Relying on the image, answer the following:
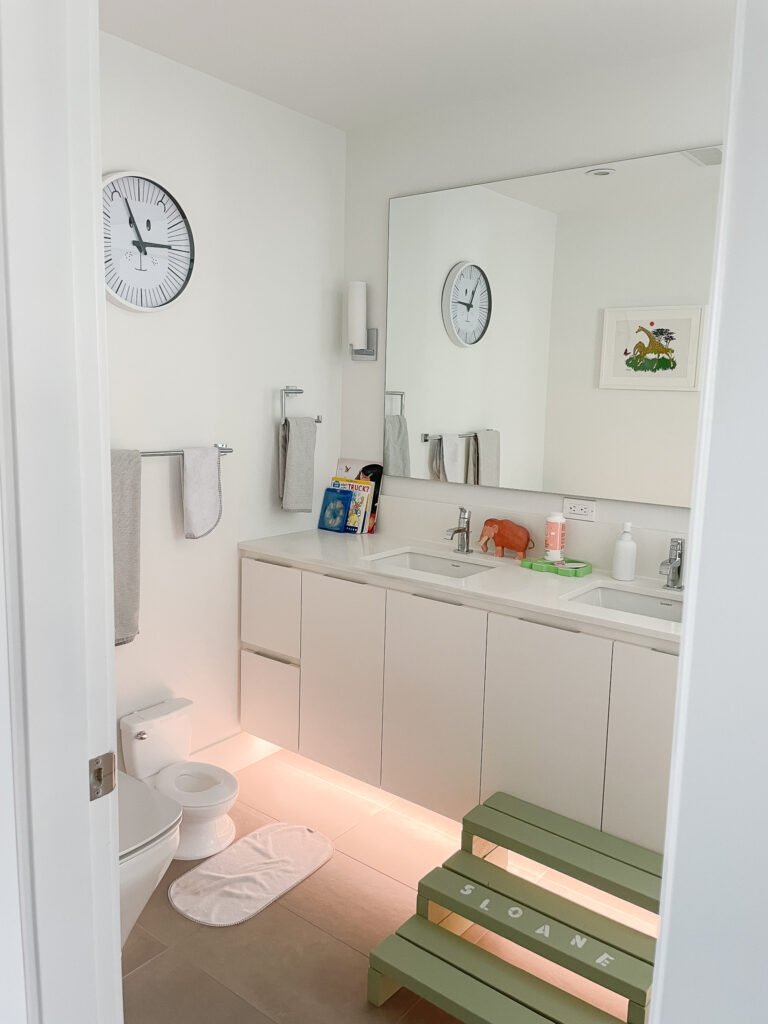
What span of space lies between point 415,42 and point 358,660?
190 centimetres

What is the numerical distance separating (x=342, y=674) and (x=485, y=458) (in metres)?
0.91

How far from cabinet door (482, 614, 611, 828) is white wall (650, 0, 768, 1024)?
1.59 meters

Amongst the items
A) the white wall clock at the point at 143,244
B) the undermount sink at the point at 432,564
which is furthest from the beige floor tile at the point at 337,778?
the white wall clock at the point at 143,244

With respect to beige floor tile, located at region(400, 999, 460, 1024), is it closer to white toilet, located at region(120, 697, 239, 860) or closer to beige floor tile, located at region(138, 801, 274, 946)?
beige floor tile, located at region(138, 801, 274, 946)

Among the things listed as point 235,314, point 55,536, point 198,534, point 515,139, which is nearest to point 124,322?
point 235,314

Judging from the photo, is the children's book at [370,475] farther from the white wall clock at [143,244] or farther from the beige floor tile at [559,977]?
the beige floor tile at [559,977]

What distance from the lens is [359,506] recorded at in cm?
322

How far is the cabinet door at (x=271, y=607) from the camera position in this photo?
2.89m

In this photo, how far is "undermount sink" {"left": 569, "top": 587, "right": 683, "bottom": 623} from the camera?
243 cm

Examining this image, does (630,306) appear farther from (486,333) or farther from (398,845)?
(398,845)

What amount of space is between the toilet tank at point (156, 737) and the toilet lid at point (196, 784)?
42 millimetres

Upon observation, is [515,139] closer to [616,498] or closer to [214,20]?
[214,20]

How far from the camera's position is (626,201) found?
2520 millimetres

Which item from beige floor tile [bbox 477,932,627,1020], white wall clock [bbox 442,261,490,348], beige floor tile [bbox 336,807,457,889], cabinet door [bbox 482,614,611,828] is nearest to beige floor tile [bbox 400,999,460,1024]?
beige floor tile [bbox 477,932,627,1020]
